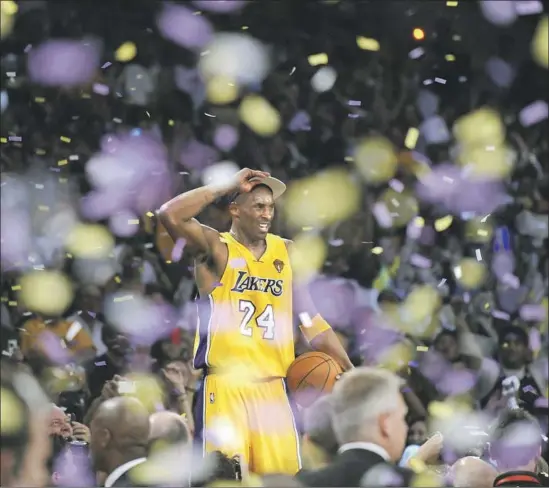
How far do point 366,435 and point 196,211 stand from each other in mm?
1974

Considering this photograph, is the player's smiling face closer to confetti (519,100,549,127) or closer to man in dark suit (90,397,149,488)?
man in dark suit (90,397,149,488)

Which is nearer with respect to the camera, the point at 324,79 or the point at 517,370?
the point at 517,370

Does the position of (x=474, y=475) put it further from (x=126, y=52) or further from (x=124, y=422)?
(x=126, y=52)

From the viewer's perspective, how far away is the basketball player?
4.30 metres

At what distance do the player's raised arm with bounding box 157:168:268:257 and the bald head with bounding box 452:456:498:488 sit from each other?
5.29ft

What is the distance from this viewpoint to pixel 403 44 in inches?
323

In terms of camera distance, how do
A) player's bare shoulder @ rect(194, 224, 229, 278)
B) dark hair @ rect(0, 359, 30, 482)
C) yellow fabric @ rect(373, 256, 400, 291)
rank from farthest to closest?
yellow fabric @ rect(373, 256, 400, 291) < player's bare shoulder @ rect(194, 224, 229, 278) < dark hair @ rect(0, 359, 30, 482)

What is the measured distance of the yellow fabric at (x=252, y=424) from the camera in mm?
4262

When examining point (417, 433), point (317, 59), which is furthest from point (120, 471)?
point (317, 59)

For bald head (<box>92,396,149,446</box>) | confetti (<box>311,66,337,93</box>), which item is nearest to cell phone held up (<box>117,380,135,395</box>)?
bald head (<box>92,396,149,446</box>)

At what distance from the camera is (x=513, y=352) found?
6.17m

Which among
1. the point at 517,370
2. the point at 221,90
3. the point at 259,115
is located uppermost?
the point at 221,90

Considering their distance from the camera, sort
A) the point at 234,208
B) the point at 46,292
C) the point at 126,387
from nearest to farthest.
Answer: the point at 234,208, the point at 126,387, the point at 46,292

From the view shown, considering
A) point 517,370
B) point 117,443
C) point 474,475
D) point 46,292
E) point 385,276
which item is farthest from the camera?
point 385,276
